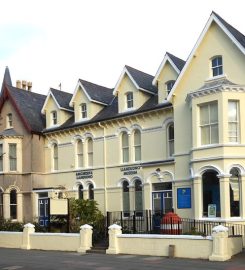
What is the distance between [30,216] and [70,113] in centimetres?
763

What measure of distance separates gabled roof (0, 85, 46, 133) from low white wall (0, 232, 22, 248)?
9.17m

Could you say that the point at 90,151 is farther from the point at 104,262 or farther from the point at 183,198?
the point at 104,262

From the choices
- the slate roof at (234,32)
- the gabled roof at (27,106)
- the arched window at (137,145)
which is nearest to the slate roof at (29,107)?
the gabled roof at (27,106)

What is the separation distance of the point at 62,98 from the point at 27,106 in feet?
8.72

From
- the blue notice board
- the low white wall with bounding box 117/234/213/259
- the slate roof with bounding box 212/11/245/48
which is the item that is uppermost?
the slate roof with bounding box 212/11/245/48

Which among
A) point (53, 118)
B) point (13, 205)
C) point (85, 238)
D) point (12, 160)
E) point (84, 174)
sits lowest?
point (85, 238)

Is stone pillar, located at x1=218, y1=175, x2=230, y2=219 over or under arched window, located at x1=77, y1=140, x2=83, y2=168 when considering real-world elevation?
under

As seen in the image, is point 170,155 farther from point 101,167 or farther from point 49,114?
point 49,114

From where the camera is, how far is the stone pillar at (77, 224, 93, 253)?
24.2 meters

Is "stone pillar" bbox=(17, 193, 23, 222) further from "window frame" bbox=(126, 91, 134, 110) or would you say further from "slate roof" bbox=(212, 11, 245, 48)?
"slate roof" bbox=(212, 11, 245, 48)

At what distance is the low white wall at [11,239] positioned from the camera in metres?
27.7

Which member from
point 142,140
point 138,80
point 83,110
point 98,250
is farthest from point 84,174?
point 98,250

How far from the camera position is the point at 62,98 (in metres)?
37.0

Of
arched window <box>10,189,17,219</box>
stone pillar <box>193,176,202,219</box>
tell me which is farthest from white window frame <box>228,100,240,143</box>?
arched window <box>10,189,17,219</box>
